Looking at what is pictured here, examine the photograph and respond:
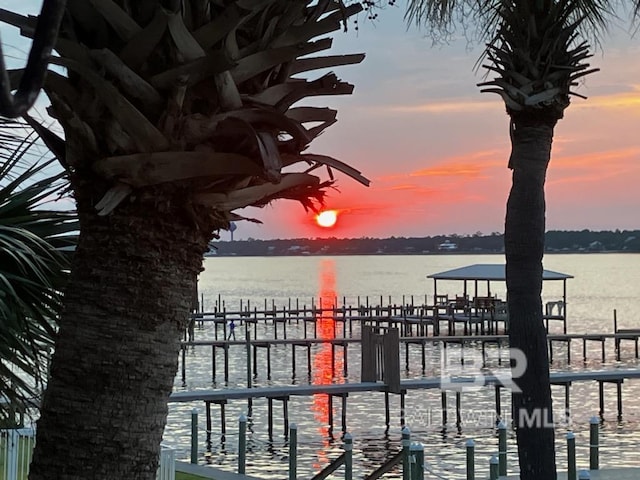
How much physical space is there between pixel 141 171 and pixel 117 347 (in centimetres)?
52

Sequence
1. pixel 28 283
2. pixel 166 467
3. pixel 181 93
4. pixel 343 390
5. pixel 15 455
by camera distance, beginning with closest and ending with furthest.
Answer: pixel 181 93 → pixel 28 283 → pixel 15 455 → pixel 166 467 → pixel 343 390

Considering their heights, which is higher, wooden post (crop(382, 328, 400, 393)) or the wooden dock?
wooden post (crop(382, 328, 400, 393))

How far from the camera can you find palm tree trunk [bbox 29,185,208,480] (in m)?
2.70

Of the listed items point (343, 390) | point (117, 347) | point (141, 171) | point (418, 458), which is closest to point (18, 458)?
point (418, 458)

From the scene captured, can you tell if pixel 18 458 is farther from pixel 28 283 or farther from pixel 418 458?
pixel 28 283

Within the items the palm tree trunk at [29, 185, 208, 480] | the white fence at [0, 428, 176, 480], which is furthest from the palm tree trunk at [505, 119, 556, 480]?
the palm tree trunk at [29, 185, 208, 480]

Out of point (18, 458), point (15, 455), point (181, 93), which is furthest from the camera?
point (18, 458)

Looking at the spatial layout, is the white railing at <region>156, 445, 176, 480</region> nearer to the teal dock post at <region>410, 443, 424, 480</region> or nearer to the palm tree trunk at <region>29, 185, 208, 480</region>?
the teal dock post at <region>410, 443, 424, 480</region>

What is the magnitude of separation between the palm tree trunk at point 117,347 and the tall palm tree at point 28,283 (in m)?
1.23

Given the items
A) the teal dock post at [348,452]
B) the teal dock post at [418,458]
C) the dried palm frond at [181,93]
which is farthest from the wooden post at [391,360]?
the dried palm frond at [181,93]

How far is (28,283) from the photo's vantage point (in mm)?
4082

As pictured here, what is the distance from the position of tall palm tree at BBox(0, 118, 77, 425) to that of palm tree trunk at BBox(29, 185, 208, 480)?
123 cm

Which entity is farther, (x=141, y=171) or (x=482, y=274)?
(x=482, y=274)

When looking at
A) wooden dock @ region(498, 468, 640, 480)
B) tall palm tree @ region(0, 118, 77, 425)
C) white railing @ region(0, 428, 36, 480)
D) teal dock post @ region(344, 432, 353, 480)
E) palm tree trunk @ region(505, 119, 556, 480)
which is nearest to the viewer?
tall palm tree @ region(0, 118, 77, 425)
